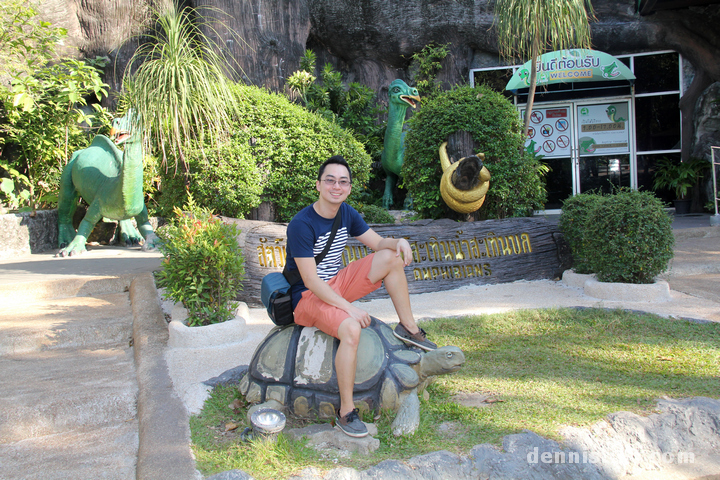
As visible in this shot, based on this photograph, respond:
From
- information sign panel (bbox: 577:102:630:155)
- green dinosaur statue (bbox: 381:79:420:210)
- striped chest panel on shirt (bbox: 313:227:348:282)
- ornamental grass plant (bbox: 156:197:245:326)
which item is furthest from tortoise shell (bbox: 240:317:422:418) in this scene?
information sign panel (bbox: 577:102:630:155)

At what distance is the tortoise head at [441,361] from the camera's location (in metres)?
2.73

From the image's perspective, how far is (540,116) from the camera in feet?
43.7

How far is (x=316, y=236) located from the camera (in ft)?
9.16

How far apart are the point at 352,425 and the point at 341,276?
84 centimetres

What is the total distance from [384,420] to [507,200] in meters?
4.91

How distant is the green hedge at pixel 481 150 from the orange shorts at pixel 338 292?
4343 millimetres

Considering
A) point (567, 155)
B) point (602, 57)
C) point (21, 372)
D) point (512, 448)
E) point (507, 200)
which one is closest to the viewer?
point (512, 448)

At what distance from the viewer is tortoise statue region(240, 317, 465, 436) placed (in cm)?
266

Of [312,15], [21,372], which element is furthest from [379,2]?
[21,372]

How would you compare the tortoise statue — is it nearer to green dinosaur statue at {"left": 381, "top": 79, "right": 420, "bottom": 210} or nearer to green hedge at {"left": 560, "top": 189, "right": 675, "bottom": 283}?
green hedge at {"left": 560, "top": 189, "right": 675, "bottom": 283}

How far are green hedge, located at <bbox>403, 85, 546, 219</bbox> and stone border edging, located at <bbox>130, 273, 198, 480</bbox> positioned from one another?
13.3ft

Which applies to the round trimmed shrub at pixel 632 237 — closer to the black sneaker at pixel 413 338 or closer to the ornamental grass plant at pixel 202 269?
the black sneaker at pixel 413 338

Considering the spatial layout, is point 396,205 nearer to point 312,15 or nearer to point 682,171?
point 312,15

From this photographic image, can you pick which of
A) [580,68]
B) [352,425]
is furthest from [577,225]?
[580,68]
